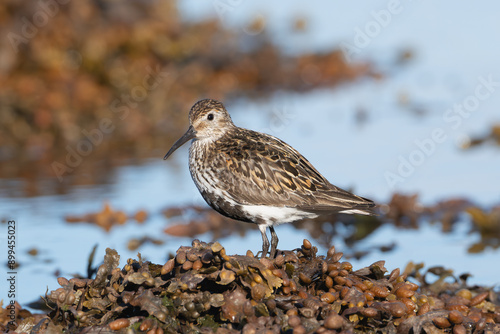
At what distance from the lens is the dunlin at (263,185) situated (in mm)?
6832

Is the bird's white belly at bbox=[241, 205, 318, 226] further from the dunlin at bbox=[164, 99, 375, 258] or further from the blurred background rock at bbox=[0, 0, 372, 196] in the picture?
the blurred background rock at bbox=[0, 0, 372, 196]

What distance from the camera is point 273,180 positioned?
274 inches

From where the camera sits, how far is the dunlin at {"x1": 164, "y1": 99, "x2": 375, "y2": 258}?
683cm

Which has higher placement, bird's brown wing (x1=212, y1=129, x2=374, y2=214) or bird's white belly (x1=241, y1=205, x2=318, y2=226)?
bird's brown wing (x1=212, y1=129, x2=374, y2=214)

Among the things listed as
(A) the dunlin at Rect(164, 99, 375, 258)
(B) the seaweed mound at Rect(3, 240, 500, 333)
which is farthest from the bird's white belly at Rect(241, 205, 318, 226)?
(B) the seaweed mound at Rect(3, 240, 500, 333)

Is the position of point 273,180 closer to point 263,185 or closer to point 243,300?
point 263,185

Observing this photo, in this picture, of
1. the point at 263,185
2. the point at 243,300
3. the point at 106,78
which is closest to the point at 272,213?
the point at 263,185

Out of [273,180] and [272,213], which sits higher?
[273,180]

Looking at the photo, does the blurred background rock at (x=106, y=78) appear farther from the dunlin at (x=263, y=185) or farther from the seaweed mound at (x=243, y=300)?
the seaweed mound at (x=243, y=300)

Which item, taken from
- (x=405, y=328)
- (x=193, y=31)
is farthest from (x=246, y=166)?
(x=193, y=31)

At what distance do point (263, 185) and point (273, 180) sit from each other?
117mm

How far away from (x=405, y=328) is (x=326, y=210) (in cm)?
172

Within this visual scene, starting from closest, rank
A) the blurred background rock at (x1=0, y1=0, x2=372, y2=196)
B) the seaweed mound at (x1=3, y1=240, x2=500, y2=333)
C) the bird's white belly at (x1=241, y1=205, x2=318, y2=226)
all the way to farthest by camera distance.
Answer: the seaweed mound at (x1=3, y1=240, x2=500, y2=333)
the bird's white belly at (x1=241, y1=205, x2=318, y2=226)
the blurred background rock at (x1=0, y1=0, x2=372, y2=196)

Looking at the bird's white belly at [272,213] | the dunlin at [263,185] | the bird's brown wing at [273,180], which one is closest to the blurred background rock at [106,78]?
the dunlin at [263,185]
